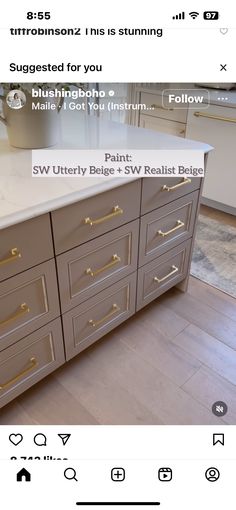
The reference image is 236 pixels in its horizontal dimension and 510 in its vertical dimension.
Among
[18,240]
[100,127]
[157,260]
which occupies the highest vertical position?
[100,127]

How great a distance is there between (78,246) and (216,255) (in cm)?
114

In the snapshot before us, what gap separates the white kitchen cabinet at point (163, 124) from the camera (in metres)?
2.31

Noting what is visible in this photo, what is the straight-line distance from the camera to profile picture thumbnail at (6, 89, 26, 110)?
979 mm

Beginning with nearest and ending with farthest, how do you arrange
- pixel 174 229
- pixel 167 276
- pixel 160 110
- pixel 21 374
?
pixel 21 374
pixel 174 229
pixel 167 276
pixel 160 110

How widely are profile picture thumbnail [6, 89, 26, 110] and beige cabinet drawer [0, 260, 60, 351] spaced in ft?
1.55

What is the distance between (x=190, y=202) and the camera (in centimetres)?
132

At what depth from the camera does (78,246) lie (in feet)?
3.24

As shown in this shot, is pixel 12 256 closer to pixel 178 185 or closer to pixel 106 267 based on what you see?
pixel 106 267
